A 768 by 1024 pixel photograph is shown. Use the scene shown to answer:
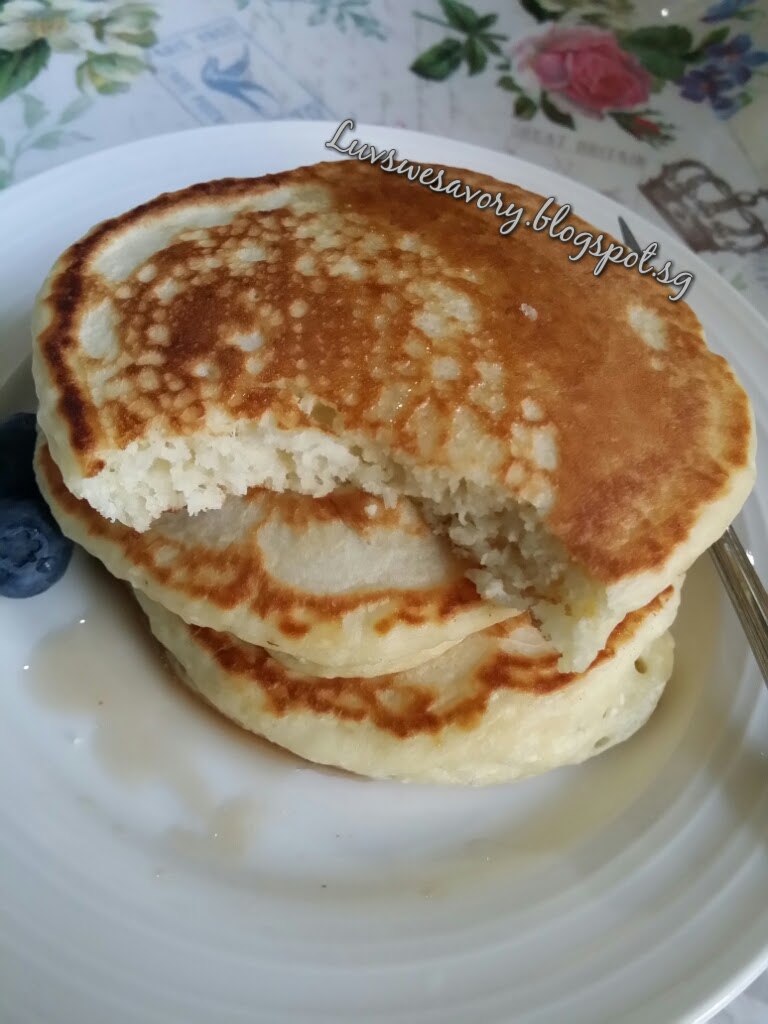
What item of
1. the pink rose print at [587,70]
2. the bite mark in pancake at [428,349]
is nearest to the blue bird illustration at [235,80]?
the pink rose print at [587,70]

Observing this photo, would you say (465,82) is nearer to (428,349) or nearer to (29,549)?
(428,349)

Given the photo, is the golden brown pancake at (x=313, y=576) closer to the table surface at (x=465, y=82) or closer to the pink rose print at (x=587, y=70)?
the table surface at (x=465, y=82)

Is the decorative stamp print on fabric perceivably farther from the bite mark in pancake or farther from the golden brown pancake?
the golden brown pancake

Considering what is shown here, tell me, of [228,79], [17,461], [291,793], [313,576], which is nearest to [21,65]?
[228,79]

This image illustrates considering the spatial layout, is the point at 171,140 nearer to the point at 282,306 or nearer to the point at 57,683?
the point at 282,306

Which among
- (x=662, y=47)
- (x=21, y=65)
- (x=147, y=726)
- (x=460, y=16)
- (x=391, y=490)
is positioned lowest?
(x=147, y=726)

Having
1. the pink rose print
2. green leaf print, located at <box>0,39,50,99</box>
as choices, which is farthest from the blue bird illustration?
the pink rose print

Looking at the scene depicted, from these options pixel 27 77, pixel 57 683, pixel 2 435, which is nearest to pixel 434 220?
pixel 2 435
